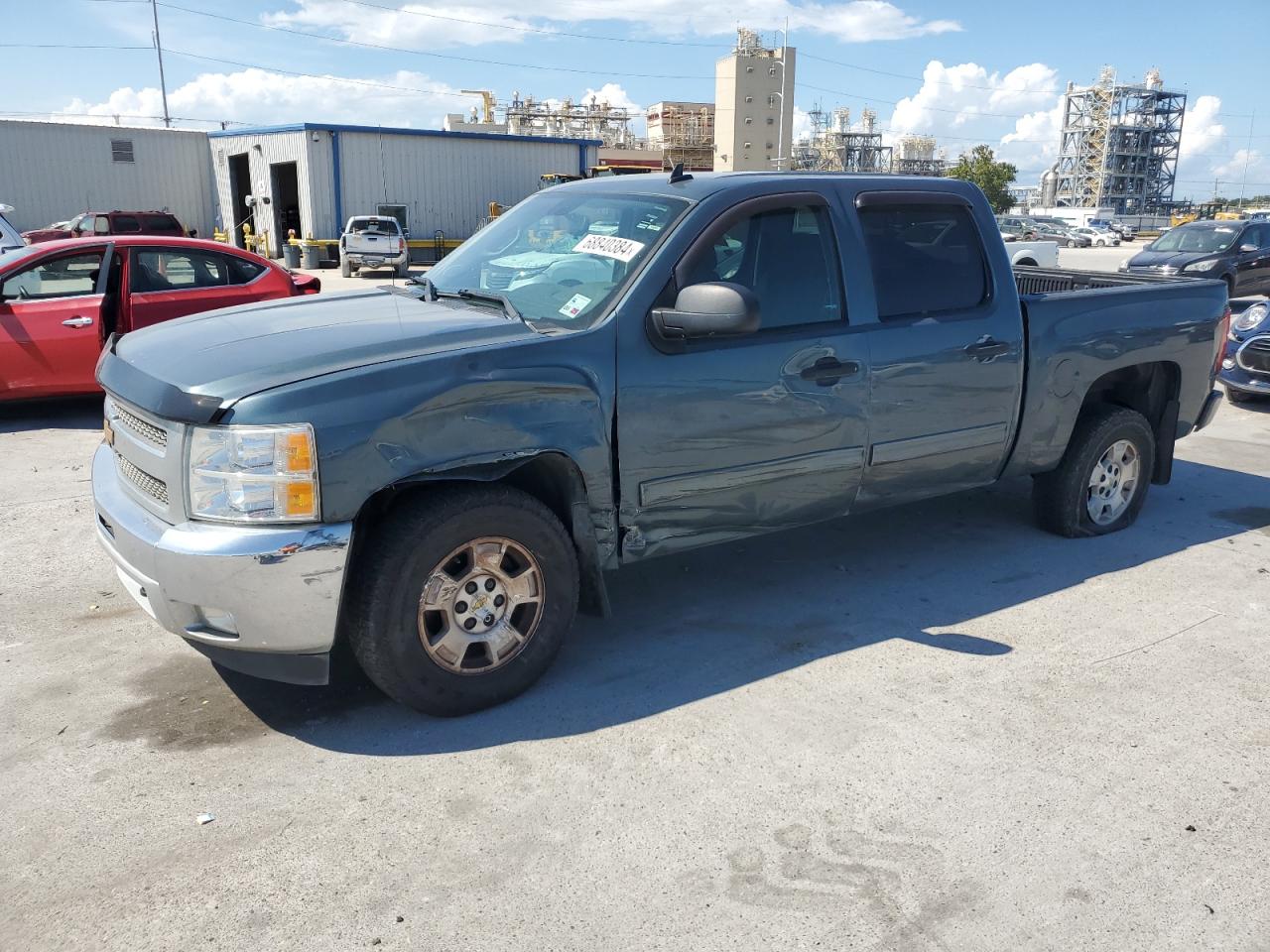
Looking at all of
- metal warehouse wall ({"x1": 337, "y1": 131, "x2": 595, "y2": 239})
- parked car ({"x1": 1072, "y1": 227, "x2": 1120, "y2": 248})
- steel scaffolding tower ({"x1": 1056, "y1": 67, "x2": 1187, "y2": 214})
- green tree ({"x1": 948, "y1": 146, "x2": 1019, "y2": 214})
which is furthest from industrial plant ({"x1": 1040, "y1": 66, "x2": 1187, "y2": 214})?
metal warehouse wall ({"x1": 337, "y1": 131, "x2": 595, "y2": 239})

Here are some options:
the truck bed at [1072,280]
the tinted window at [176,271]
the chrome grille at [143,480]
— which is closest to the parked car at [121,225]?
the tinted window at [176,271]

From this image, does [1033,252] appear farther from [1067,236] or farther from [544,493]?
[1067,236]

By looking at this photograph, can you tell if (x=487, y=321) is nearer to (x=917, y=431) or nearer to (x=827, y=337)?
(x=827, y=337)

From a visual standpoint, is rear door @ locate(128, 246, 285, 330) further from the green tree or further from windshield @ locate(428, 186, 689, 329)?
the green tree

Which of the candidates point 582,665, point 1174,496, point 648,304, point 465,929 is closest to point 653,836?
point 465,929

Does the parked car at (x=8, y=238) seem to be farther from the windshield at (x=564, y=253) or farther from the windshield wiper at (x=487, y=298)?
the windshield wiper at (x=487, y=298)

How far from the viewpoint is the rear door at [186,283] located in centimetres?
863

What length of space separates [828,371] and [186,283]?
264 inches

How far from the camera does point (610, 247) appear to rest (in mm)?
4156

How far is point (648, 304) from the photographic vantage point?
154 inches

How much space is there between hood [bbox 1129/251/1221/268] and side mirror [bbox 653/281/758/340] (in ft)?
54.0

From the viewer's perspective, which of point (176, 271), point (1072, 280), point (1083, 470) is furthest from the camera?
point (176, 271)

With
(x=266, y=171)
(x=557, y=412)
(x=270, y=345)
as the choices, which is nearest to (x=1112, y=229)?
(x=266, y=171)

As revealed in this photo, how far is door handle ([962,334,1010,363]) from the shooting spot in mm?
4820
